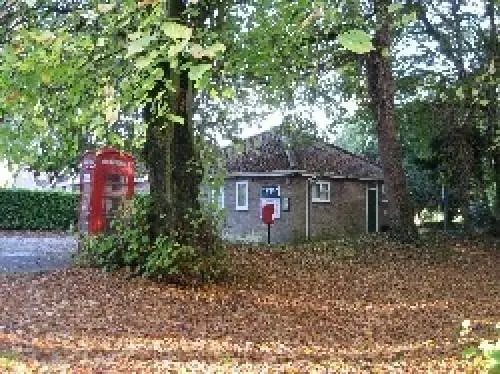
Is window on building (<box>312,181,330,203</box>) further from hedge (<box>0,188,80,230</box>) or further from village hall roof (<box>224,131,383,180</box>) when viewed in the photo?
hedge (<box>0,188,80,230</box>)

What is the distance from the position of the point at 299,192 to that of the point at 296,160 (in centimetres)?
152

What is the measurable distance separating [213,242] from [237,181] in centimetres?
1929

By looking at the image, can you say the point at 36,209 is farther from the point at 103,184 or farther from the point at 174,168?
the point at 174,168

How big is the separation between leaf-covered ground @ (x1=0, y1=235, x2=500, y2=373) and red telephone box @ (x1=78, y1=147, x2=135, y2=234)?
268cm

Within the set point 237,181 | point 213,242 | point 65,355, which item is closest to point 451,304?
point 213,242

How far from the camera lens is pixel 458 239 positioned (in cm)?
2270

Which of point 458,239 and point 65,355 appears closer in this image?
point 65,355

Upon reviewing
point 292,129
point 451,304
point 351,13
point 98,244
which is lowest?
point 451,304

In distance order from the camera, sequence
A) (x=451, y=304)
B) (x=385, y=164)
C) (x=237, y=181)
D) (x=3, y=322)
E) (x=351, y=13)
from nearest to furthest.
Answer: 1. (x=3, y=322)
2. (x=451, y=304)
3. (x=351, y=13)
4. (x=385, y=164)
5. (x=237, y=181)

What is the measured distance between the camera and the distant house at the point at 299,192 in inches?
1177

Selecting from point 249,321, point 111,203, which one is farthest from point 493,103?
point 249,321

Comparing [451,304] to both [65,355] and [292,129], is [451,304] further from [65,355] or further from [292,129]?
[292,129]

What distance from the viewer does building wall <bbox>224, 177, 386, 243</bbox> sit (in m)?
29.8

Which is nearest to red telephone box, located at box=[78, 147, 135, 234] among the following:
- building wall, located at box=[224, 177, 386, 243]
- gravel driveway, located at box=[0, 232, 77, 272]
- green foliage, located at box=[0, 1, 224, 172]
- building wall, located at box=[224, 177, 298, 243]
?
gravel driveway, located at box=[0, 232, 77, 272]
